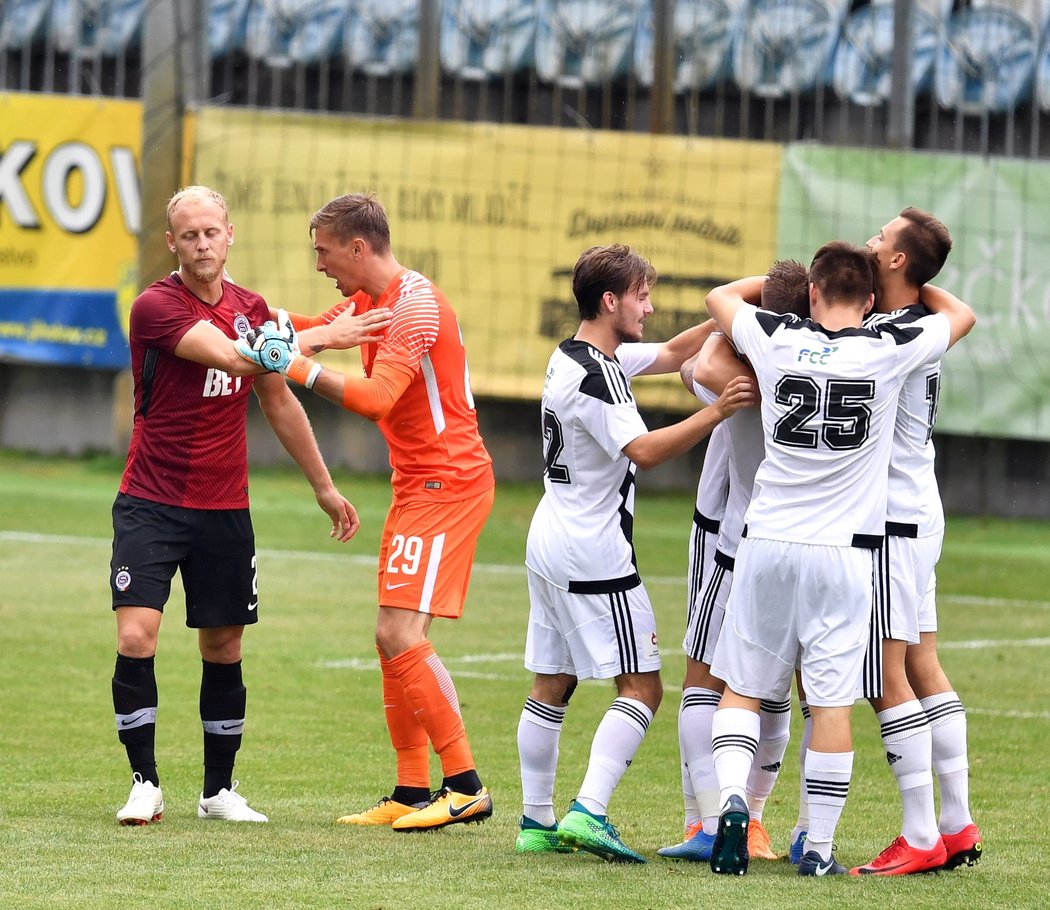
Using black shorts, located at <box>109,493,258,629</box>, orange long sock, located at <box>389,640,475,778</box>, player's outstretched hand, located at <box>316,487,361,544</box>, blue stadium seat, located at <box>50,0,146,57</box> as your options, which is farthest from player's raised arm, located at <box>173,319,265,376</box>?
blue stadium seat, located at <box>50,0,146,57</box>

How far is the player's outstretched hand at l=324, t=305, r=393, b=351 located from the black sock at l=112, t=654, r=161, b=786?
49.8 inches

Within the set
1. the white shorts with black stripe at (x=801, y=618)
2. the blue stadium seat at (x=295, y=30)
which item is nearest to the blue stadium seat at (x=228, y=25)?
the blue stadium seat at (x=295, y=30)

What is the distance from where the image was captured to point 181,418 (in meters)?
6.36

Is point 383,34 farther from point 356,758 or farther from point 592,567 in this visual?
point 592,567

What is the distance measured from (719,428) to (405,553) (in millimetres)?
1195

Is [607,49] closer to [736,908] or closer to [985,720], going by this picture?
[985,720]

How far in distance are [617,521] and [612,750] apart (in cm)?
72

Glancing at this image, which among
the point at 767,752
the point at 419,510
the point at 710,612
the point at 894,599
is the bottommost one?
the point at 767,752

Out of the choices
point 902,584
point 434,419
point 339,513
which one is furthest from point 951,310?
point 339,513

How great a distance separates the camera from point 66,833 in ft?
19.6

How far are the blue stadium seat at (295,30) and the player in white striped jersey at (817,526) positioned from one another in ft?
48.2

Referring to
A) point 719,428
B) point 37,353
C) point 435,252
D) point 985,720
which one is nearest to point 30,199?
point 37,353

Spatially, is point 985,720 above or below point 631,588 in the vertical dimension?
below

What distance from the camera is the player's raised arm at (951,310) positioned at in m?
5.78
